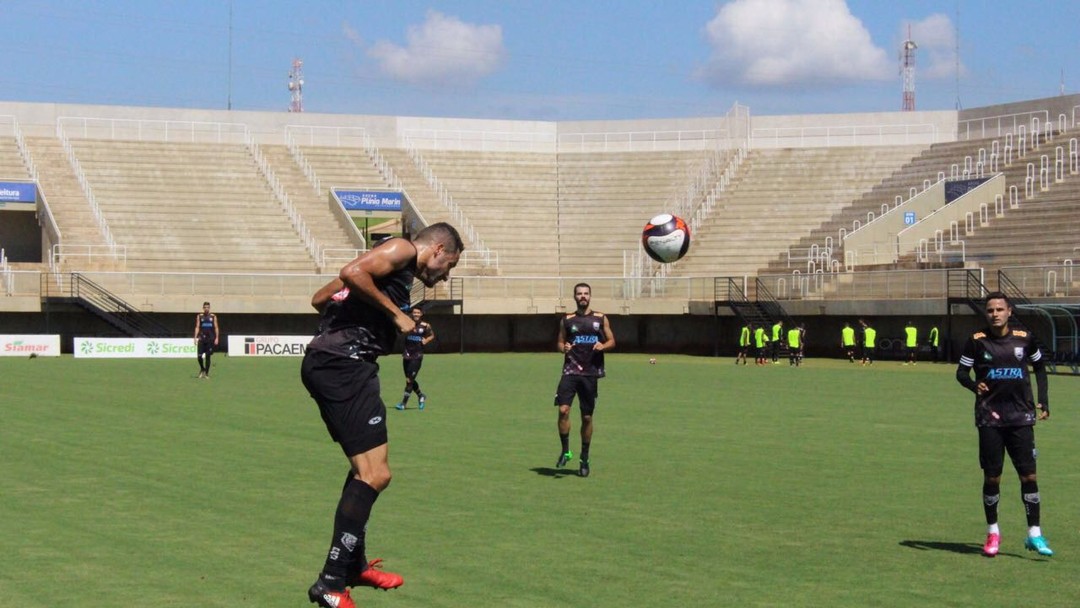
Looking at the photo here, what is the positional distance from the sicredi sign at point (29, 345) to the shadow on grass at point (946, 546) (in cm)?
3895

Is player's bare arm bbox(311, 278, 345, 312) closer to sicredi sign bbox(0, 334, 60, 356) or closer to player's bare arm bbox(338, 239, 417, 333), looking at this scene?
player's bare arm bbox(338, 239, 417, 333)

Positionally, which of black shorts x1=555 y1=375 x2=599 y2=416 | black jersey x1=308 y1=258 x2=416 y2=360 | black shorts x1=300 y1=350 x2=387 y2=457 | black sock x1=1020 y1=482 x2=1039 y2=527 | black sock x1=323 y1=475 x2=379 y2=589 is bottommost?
black sock x1=1020 y1=482 x2=1039 y2=527

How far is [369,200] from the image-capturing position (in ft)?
196

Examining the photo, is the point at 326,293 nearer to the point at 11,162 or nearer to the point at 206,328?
the point at 206,328

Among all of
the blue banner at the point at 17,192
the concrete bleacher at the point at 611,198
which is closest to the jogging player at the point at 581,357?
the concrete bleacher at the point at 611,198

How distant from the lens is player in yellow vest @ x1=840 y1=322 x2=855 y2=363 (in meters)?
45.5

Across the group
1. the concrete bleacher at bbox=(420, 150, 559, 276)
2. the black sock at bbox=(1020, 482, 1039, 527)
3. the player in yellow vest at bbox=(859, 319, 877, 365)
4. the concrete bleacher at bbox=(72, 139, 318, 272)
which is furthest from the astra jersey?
the concrete bleacher at bbox=(420, 150, 559, 276)

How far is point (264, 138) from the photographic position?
211 ft

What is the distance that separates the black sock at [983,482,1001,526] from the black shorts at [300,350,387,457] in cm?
479

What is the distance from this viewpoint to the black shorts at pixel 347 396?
7863 mm

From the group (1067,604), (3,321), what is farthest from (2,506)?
(3,321)

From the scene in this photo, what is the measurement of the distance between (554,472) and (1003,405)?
556 cm

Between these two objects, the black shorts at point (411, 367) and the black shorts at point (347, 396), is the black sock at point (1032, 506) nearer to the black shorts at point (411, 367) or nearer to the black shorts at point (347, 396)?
the black shorts at point (347, 396)

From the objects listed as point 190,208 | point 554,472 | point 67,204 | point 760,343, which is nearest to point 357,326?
point 554,472
